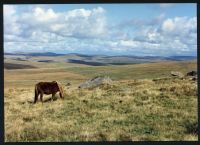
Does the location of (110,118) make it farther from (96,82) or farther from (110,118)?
(96,82)

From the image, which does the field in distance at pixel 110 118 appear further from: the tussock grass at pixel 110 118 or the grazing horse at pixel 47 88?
the grazing horse at pixel 47 88

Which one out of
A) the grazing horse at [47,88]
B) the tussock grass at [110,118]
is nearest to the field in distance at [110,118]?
the tussock grass at [110,118]

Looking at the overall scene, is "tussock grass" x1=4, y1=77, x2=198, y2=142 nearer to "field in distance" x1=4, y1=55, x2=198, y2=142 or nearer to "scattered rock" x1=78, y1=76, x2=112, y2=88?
"field in distance" x1=4, y1=55, x2=198, y2=142

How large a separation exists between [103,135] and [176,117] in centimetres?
394

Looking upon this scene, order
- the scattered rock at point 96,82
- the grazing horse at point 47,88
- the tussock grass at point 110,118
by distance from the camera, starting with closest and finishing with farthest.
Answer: the tussock grass at point 110,118 < the grazing horse at point 47,88 < the scattered rock at point 96,82

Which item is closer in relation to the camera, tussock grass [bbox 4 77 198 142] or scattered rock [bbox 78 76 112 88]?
tussock grass [bbox 4 77 198 142]

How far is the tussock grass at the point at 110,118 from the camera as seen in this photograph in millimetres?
10016

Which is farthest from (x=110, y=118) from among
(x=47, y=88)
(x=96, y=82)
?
(x=96, y=82)

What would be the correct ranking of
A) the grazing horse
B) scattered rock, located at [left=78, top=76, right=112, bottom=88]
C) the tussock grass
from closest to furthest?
the tussock grass → the grazing horse → scattered rock, located at [left=78, top=76, right=112, bottom=88]

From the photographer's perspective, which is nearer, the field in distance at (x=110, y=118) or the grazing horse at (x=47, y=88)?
the field in distance at (x=110, y=118)

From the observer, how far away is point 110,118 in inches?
514

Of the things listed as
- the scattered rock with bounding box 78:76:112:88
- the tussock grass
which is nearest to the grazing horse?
the tussock grass

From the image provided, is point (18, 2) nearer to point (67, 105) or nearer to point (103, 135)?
point (103, 135)

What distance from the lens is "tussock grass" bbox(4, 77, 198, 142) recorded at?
10.0 metres
